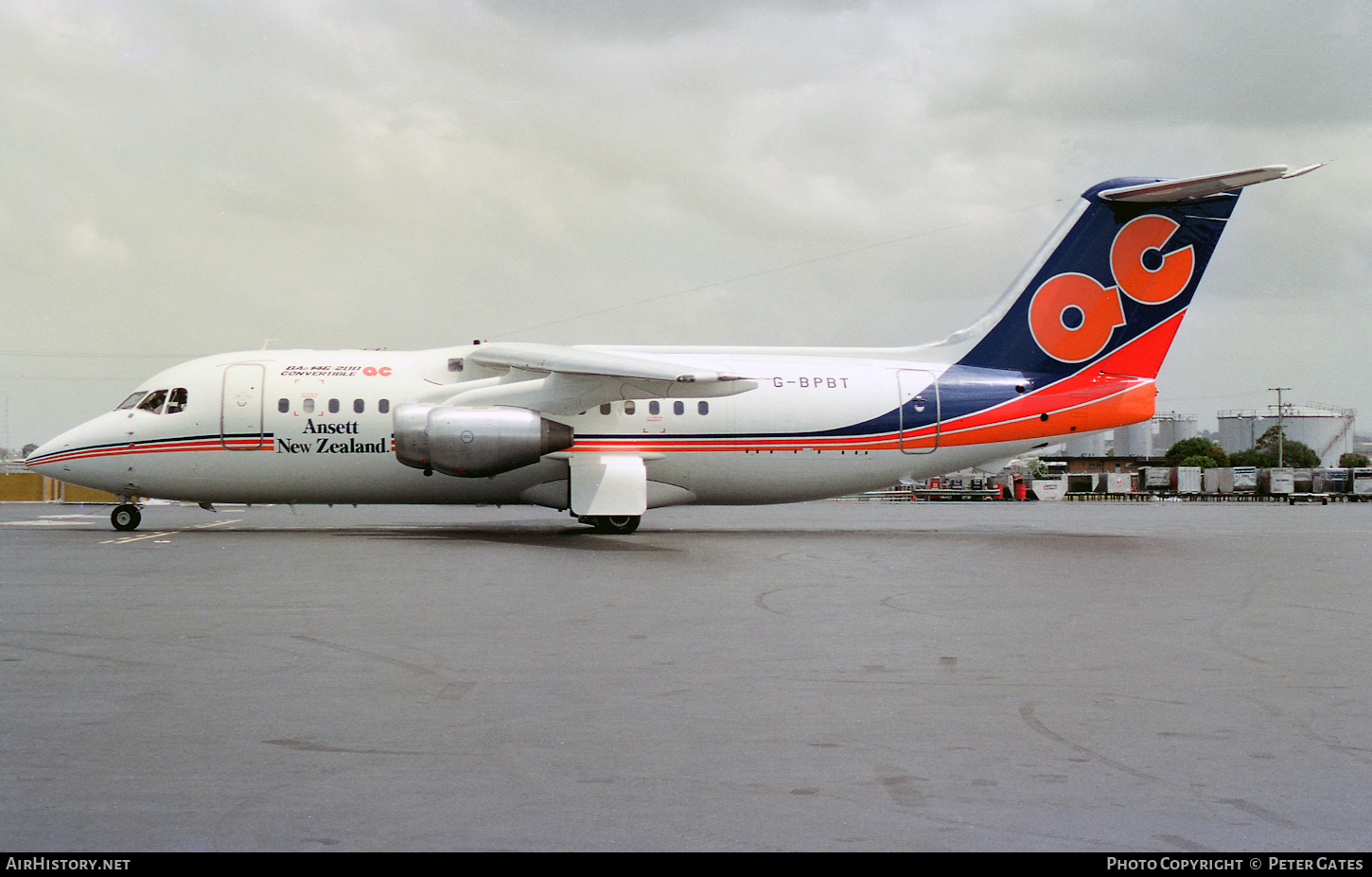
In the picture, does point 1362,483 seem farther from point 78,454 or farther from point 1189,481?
point 78,454

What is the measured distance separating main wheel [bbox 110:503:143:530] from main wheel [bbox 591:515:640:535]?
32.9 ft

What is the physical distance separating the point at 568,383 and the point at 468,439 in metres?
2.51

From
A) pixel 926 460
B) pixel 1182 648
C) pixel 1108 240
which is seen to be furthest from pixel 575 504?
pixel 1182 648

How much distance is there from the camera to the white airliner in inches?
917

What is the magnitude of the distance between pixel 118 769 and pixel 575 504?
1736 centimetres

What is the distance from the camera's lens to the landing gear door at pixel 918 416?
24.3 meters

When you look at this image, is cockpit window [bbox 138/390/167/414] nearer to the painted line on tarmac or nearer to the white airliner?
the white airliner

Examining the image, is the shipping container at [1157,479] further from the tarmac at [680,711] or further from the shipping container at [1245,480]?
the tarmac at [680,711]

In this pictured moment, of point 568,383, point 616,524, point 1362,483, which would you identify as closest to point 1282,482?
point 1362,483

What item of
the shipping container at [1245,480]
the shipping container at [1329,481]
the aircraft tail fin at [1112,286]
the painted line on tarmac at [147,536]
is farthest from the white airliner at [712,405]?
the shipping container at [1245,480]

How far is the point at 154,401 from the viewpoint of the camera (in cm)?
2395

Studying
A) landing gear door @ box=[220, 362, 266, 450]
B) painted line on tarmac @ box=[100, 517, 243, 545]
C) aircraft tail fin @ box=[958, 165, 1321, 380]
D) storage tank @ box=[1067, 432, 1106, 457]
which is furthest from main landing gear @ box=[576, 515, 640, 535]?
storage tank @ box=[1067, 432, 1106, 457]

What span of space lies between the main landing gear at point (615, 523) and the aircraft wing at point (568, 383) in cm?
253

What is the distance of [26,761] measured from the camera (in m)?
5.51
